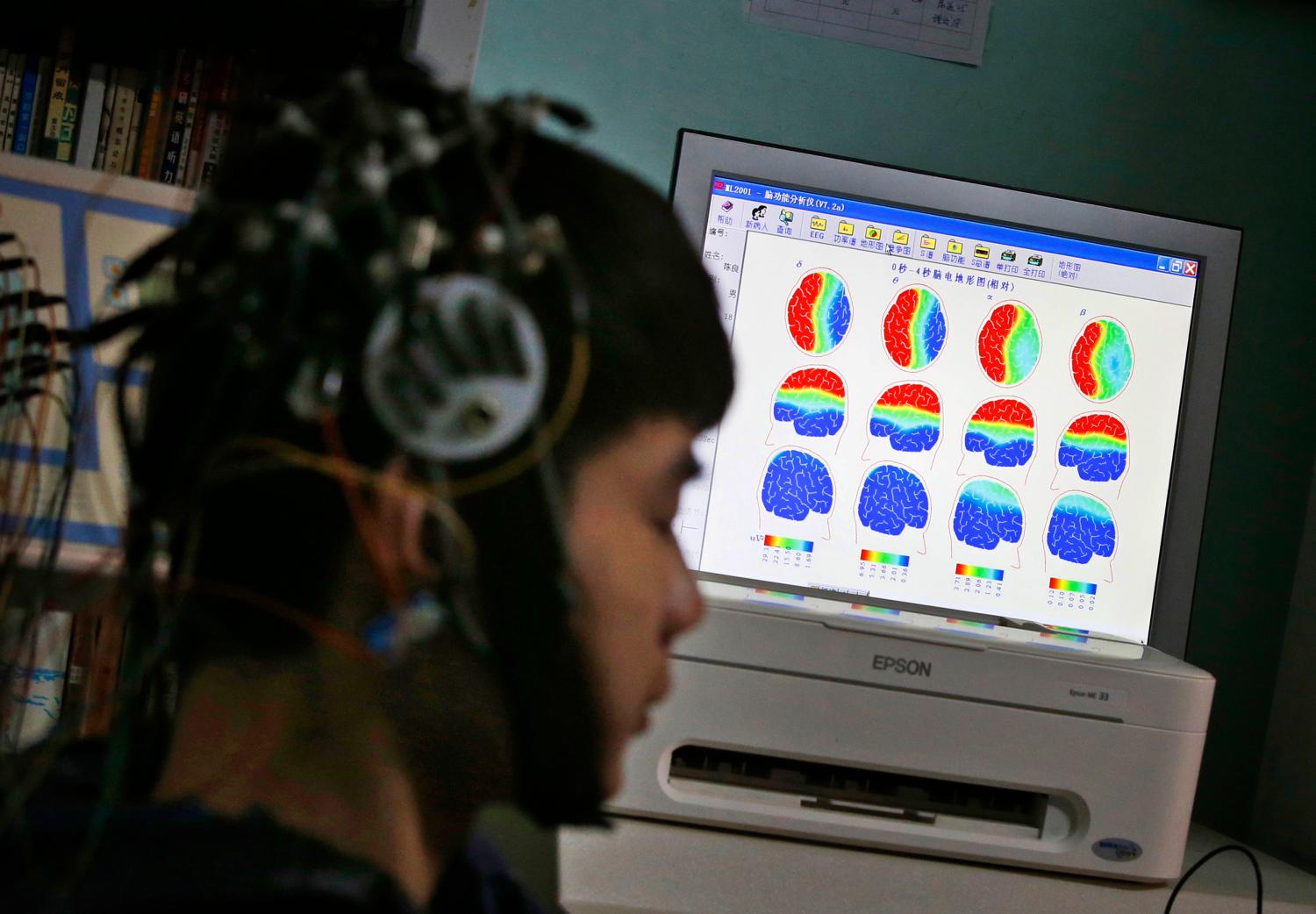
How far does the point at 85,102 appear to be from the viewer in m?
0.98

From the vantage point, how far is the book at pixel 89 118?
0.98 metres

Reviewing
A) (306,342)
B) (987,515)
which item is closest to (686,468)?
(306,342)

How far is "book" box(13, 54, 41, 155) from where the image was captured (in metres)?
0.97

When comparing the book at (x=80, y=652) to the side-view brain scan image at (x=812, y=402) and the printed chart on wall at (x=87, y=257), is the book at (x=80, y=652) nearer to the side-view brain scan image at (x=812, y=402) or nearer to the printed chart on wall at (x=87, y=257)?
the printed chart on wall at (x=87, y=257)

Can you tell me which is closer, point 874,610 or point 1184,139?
point 874,610

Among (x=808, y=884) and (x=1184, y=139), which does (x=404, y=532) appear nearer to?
(x=808, y=884)

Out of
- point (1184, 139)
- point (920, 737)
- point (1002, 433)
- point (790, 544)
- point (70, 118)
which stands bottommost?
point (920, 737)

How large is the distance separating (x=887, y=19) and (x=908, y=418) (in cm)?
53

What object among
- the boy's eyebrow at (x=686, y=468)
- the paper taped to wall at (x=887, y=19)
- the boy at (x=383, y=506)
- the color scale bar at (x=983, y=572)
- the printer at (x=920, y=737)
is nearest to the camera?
the boy at (x=383, y=506)

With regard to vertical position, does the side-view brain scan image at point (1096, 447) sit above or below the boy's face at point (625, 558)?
above

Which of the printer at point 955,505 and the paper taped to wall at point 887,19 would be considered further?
the paper taped to wall at point 887,19

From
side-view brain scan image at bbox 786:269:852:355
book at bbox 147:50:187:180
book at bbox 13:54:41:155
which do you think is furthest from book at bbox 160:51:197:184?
side-view brain scan image at bbox 786:269:852:355

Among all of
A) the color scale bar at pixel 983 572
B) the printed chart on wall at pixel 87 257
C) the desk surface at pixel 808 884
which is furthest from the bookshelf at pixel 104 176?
the color scale bar at pixel 983 572

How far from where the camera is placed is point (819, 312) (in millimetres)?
948
